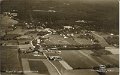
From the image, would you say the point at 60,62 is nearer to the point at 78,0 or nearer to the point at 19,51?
the point at 19,51

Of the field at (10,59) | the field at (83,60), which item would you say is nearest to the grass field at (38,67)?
the field at (10,59)

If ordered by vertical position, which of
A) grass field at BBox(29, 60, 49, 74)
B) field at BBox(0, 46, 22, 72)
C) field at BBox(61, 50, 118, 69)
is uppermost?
field at BBox(0, 46, 22, 72)

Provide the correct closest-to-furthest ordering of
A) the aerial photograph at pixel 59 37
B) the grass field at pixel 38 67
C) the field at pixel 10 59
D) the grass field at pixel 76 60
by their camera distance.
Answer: the field at pixel 10 59, the grass field at pixel 38 67, the aerial photograph at pixel 59 37, the grass field at pixel 76 60

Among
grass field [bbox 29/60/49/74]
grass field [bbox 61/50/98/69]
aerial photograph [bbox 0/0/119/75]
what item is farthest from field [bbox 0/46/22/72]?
grass field [bbox 61/50/98/69]

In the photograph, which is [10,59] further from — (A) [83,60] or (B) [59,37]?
(B) [59,37]

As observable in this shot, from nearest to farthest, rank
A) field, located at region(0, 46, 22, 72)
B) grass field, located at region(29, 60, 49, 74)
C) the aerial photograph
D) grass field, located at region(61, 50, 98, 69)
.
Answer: field, located at region(0, 46, 22, 72) → grass field, located at region(29, 60, 49, 74) → the aerial photograph → grass field, located at region(61, 50, 98, 69)

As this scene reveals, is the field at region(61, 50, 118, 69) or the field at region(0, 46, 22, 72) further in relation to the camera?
the field at region(61, 50, 118, 69)

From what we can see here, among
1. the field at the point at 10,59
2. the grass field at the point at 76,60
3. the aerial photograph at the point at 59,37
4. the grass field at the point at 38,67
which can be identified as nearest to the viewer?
the field at the point at 10,59

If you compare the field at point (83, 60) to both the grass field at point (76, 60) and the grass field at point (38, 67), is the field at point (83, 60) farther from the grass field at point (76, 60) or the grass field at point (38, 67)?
the grass field at point (38, 67)

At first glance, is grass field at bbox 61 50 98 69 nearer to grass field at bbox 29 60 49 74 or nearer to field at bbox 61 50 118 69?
field at bbox 61 50 118 69
